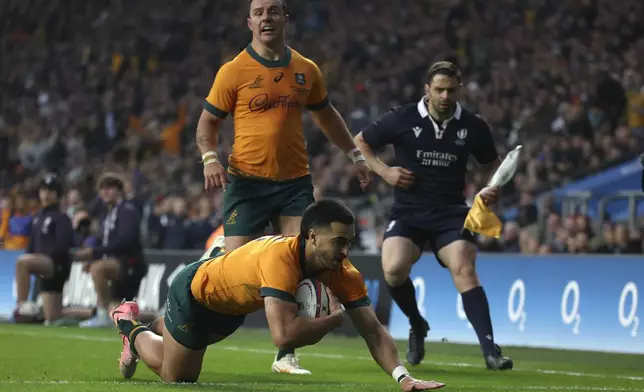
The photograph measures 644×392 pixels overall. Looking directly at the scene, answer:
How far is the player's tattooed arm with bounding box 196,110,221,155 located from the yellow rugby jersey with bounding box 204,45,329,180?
0.18 ft

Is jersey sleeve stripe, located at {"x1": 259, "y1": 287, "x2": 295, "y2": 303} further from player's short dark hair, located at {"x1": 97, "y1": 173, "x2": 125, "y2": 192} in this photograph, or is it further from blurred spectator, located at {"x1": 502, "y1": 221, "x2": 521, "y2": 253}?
blurred spectator, located at {"x1": 502, "y1": 221, "x2": 521, "y2": 253}

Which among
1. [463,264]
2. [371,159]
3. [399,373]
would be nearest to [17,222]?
[371,159]

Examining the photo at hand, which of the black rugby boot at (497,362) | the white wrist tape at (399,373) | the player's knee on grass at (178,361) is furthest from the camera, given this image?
the black rugby boot at (497,362)

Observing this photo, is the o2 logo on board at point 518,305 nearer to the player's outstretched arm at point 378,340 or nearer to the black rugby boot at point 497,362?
the black rugby boot at point 497,362

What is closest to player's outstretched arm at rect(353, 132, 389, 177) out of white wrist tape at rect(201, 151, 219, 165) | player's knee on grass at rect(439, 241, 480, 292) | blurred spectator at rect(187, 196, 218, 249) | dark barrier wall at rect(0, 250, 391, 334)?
player's knee on grass at rect(439, 241, 480, 292)

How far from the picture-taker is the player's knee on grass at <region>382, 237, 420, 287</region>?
10820mm

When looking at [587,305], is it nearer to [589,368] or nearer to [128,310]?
[589,368]

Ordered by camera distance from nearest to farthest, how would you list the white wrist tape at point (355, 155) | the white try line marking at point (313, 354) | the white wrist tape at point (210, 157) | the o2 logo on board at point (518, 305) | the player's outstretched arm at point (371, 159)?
the white wrist tape at point (210, 157) < the white wrist tape at point (355, 155) < the white try line marking at point (313, 354) < the player's outstretched arm at point (371, 159) < the o2 logo on board at point (518, 305)

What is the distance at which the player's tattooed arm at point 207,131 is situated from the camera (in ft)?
31.3

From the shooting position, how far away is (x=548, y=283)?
14.3 m

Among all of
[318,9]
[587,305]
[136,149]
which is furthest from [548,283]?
[318,9]

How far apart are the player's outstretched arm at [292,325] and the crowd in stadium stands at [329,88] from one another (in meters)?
9.28

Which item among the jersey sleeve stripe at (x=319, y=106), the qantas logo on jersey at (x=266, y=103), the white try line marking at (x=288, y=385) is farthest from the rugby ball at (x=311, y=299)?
the jersey sleeve stripe at (x=319, y=106)

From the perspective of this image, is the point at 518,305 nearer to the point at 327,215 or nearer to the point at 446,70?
the point at 446,70
